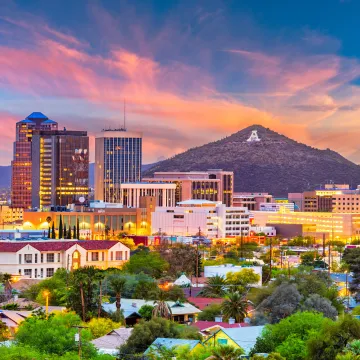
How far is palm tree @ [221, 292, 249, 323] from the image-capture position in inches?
2537

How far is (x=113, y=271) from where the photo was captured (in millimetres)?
95625

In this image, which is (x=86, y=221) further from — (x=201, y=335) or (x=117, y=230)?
(x=201, y=335)

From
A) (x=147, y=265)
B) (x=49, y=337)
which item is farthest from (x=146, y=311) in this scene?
(x=147, y=265)

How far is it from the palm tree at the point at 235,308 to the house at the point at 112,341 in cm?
945

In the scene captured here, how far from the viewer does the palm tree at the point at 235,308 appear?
6444 cm

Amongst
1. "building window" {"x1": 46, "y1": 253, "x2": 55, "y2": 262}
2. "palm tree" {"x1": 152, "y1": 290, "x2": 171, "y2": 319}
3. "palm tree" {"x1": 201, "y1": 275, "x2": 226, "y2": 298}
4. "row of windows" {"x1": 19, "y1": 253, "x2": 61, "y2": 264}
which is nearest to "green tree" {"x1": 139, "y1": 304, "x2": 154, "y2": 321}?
"palm tree" {"x1": 152, "y1": 290, "x2": 171, "y2": 319}

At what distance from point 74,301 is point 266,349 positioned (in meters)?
19.9

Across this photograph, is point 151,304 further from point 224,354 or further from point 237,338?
point 224,354

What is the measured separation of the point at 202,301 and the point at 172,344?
27316mm

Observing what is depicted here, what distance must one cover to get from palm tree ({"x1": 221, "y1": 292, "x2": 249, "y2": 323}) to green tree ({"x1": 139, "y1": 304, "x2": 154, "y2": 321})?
4.50 m

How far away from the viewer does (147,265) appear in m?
103

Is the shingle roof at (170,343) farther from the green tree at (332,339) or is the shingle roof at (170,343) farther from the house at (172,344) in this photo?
the green tree at (332,339)

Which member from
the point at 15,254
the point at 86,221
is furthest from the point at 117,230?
the point at 15,254

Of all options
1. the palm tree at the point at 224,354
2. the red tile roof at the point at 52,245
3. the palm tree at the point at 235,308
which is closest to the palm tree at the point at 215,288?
the palm tree at the point at 235,308
